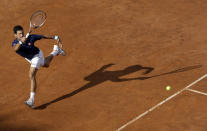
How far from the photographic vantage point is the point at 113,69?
40.2 ft

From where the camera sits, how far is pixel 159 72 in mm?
11797

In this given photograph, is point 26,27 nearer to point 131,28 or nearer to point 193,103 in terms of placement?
point 131,28

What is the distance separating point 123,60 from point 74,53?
1.78m

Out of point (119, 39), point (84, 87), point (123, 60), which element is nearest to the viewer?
point (84, 87)

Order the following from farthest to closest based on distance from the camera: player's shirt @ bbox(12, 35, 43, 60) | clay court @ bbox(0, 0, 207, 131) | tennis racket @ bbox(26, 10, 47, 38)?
tennis racket @ bbox(26, 10, 47, 38) < player's shirt @ bbox(12, 35, 43, 60) < clay court @ bbox(0, 0, 207, 131)

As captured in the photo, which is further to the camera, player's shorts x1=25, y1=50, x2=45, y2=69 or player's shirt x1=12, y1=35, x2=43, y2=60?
player's shorts x1=25, y1=50, x2=45, y2=69

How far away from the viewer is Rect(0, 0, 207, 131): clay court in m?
9.84

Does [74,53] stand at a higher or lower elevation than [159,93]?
higher

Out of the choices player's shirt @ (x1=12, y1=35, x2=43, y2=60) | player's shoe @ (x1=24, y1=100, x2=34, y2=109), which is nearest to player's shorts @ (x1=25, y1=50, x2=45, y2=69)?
player's shirt @ (x1=12, y1=35, x2=43, y2=60)

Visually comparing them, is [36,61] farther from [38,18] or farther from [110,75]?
[110,75]

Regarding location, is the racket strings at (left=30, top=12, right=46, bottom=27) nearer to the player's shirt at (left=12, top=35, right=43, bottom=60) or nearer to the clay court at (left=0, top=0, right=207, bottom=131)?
the player's shirt at (left=12, top=35, right=43, bottom=60)

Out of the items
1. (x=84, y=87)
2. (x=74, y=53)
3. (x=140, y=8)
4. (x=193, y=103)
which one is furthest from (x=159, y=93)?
(x=140, y=8)

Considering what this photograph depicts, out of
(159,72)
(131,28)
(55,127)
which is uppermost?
(131,28)

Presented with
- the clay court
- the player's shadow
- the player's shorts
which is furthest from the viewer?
the player's shadow
